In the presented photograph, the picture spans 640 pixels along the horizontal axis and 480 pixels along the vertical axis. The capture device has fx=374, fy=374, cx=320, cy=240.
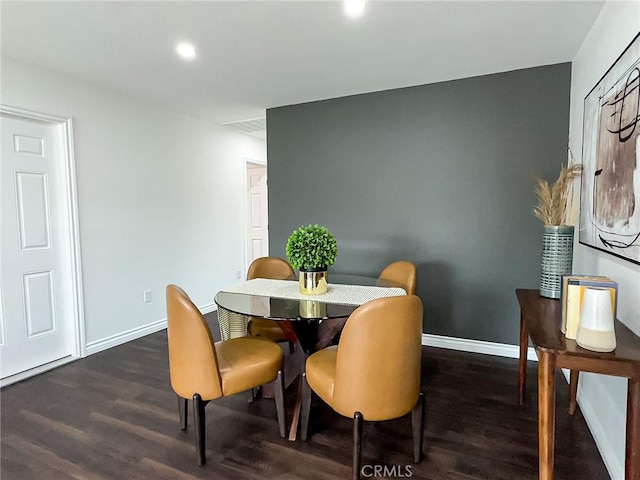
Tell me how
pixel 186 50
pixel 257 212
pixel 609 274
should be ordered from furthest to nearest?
pixel 257 212
pixel 186 50
pixel 609 274

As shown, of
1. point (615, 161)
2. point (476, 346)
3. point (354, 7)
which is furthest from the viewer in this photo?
point (476, 346)

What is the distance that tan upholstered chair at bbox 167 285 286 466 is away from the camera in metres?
1.82

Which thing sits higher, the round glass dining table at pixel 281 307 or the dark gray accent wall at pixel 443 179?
the dark gray accent wall at pixel 443 179

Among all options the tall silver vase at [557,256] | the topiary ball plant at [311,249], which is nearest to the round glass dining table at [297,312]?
the topiary ball plant at [311,249]

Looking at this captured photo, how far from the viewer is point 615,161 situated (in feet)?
5.81

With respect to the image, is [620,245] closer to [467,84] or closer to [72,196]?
[467,84]

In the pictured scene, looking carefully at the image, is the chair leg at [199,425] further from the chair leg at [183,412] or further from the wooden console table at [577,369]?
the wooden console table at [577,369]

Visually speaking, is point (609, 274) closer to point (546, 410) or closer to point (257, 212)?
point (546, 410)

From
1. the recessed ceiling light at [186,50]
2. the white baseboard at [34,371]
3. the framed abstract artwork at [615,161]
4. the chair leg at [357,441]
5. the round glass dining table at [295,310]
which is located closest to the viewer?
the framed abstract artwork at [615,161]

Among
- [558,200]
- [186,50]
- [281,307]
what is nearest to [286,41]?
[186,50]

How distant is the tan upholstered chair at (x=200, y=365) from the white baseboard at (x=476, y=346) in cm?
197

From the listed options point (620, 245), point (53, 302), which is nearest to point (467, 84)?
point (620, 245)

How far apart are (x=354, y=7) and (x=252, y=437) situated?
2.45 m

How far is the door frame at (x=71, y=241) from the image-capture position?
10.1ft
